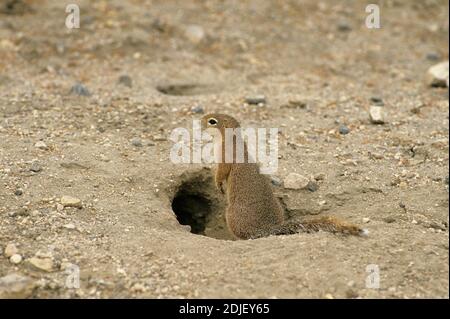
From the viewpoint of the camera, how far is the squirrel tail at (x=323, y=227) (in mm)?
5004

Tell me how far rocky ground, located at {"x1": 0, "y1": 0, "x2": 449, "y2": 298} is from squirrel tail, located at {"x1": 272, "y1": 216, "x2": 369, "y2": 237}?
9 cm

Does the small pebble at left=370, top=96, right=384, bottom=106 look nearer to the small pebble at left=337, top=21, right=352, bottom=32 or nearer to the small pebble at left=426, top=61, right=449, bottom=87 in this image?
the small pebble at left=426, top=61, right=449, bottom=87

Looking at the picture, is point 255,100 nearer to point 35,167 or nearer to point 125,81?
point 125,81

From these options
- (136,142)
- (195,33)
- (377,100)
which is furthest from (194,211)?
(195,33)

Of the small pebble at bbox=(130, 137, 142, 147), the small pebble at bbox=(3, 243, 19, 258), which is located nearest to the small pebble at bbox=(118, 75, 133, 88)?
the small pebble at bbox=(130, 137, 142, 147)

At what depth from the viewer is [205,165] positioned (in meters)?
6.71

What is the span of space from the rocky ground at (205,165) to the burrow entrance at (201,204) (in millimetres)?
17

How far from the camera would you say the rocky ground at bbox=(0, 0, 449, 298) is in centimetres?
469

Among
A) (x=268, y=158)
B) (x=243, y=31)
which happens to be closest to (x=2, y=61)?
(x=243, y=31)

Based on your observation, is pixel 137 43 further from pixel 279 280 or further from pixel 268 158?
pixel 279 280

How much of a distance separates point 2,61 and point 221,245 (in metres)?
5.27

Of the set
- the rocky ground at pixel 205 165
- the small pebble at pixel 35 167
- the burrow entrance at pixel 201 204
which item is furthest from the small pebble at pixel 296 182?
the small pebble at pixel 35 167

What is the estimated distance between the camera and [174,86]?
864 centimetres

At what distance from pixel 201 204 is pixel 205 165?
0.49 m
